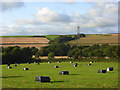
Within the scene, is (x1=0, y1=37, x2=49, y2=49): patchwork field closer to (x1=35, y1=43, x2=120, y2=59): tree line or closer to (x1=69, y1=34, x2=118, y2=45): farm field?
(x1=35, y1=43, x2=120, y2=59): tree line

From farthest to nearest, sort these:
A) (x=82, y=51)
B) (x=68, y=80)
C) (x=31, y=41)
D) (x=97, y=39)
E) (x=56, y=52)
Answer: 1. (x=31, y=41)
2. (x=97, y=39)
3. (x=56, y=52)
4. (x=82, y=51)
5. (x=68, y=80)

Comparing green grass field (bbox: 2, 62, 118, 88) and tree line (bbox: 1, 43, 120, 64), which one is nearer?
green grass field (bbox: 2, 62, 118, 88)

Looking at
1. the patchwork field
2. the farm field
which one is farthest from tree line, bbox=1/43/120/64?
the farm field

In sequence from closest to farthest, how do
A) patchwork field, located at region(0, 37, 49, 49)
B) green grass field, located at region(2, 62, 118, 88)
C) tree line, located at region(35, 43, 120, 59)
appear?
green grass field, located at region(2, 62, 118, 88), tree line, located at region(35, 43, 120, 59), patchwork field, located at region(0, 37, 49, 49)

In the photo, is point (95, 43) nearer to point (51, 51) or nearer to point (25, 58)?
point (51, 51)

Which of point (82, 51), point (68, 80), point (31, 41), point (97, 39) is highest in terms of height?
point (97, 39)

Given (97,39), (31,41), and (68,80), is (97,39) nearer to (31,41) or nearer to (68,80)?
(31,41)

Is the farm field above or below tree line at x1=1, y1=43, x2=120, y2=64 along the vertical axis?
above

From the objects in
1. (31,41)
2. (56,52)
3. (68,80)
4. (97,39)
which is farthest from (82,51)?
(68,80)

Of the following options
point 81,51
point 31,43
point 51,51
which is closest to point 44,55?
point 51,51

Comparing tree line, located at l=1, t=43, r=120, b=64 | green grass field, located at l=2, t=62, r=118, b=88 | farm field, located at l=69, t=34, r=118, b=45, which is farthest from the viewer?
farm field, located at l=69, t=34, r=118, b=45

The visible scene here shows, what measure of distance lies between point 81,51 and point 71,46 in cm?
2040

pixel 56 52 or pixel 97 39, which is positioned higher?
pixel 97 39

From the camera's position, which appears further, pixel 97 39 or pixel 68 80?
pixel 97 39
